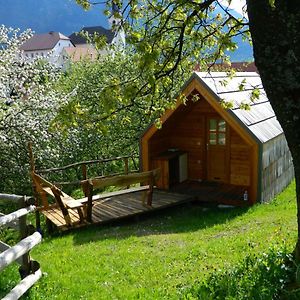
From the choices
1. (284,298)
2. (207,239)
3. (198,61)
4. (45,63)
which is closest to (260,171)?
(207,239)

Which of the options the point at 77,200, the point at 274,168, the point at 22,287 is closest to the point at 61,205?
the point at 77,200

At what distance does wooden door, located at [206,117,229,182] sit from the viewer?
48.0 feet

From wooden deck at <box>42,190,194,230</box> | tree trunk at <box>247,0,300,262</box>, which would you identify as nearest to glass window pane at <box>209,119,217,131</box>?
wooden deck at <box>42,190,194,230</box>

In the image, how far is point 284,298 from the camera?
15.1 feet

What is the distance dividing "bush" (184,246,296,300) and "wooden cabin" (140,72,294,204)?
24.4ft

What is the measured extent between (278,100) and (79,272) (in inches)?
167

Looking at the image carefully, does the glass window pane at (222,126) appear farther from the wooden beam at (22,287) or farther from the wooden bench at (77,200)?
the wooden beam at (22,287)

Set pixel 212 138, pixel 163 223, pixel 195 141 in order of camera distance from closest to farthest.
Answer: pixel 163 223
pixel 212 138
pixel 195 141

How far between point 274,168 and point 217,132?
226 centimetres

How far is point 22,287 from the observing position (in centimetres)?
502

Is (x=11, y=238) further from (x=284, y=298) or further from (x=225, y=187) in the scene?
(x=284, y=298)

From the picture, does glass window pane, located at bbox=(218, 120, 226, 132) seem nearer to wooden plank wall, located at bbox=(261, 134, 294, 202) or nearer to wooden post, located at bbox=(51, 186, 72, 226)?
wooden plank wall, located at bbox=(261, 134, 294, 202)

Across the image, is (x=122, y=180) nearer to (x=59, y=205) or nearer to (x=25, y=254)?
(x=59, y=205)

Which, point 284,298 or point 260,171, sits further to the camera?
point 260,171
